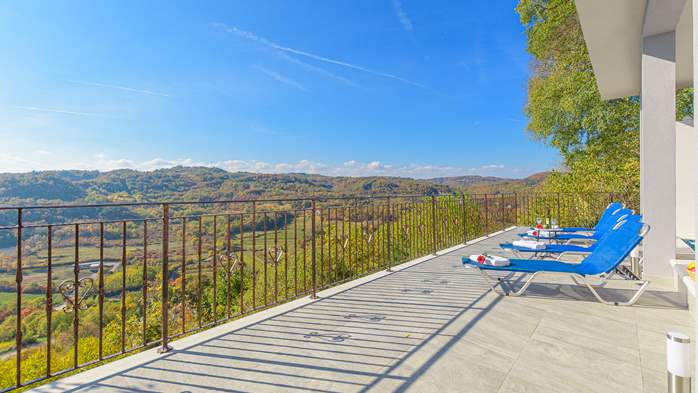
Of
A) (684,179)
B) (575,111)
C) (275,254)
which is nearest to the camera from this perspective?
(275,254)

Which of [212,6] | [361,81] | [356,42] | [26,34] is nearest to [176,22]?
[212,6]

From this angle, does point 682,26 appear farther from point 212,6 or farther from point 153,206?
point 212,6

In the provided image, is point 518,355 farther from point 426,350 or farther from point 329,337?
point 329,337

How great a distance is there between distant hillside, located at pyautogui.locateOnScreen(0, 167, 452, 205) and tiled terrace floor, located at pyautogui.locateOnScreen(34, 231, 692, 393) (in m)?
6.41

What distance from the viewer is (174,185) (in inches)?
625

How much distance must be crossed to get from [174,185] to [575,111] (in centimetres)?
1495

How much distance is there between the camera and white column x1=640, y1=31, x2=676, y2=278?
3.98 metres

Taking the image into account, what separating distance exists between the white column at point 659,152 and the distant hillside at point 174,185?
218 inches

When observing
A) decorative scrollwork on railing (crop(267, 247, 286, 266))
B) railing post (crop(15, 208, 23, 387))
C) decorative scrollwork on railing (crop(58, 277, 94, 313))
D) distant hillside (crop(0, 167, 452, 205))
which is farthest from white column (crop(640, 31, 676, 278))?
distant hillside (crop(0, 167, 452, 205))

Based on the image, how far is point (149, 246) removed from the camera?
287cm

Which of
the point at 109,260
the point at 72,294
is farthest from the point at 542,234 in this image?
the point at 72,294

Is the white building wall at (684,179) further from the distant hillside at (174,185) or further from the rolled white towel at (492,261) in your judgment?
the rolled white towel at (492,261)

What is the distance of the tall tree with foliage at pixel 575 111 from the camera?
10719 mm

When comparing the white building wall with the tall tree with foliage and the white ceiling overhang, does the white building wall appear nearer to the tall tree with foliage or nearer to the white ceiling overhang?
the white ceiling overhang
